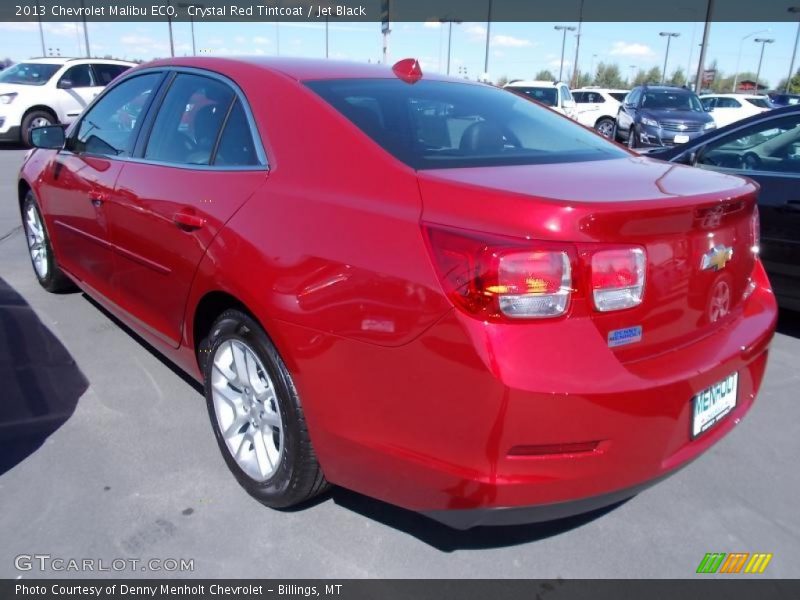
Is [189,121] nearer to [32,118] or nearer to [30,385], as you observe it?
[30,385]

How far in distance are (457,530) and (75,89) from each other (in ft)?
48.5

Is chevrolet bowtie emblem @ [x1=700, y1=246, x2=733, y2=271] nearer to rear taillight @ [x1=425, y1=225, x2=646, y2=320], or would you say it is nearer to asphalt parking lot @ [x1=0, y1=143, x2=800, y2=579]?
rear taillight @ [x1=425, y1=225, x2=646, y2=320]

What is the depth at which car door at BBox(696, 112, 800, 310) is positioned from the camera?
4.13m

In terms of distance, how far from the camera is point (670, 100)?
16.9m

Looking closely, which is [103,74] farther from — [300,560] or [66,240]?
[300,560]

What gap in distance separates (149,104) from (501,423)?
2.56m

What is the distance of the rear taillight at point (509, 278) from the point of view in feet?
5.71

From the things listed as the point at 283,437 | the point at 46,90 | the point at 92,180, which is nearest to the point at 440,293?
the point at 283,437

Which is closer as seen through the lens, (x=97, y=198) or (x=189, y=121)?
(x=189, y=121)

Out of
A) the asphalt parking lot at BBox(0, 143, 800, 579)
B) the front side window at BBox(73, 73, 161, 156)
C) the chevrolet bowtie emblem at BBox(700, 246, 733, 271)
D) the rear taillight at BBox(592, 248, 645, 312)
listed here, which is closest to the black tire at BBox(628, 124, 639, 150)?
the asphalt parking lot at BBox(0, 143, 800, 579)

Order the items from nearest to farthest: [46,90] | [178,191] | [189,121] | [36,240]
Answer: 1. [178,191]
2. [189,121]
3. [36,240]
4. [46,90]

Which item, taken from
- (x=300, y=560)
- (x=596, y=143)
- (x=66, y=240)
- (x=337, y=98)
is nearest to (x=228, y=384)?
(x=300, y=560)

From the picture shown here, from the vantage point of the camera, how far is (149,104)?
10.9 feet

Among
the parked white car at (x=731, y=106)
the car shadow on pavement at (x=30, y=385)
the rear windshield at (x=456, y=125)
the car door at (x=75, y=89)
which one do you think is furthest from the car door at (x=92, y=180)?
the parked white car at (x=731, y=106)
